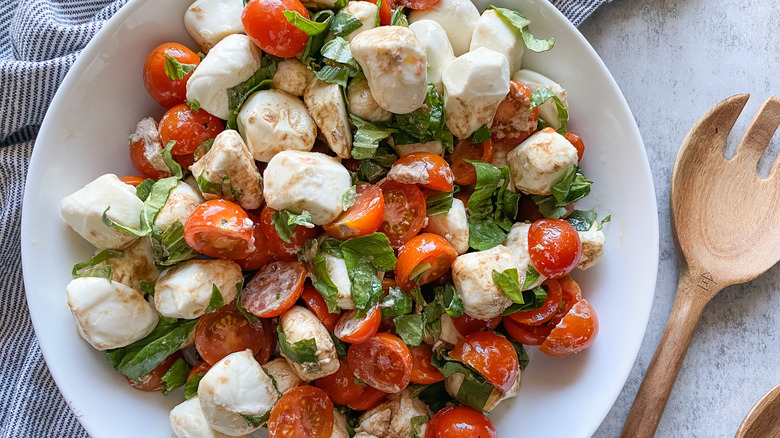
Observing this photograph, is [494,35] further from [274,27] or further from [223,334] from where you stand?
[223,334]

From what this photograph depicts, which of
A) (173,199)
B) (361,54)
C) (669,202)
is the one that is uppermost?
(361,54)

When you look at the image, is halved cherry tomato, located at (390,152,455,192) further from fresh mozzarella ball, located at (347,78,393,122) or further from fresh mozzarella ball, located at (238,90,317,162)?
fresh mozzarella ball, located at (238,90,317,162)

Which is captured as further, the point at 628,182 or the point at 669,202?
the point at 669,202

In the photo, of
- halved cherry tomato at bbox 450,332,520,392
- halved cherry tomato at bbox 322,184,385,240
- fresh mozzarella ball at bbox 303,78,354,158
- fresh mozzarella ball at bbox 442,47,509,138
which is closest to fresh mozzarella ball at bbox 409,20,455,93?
fresh mozzarella ball at bbox 442,47,509,138

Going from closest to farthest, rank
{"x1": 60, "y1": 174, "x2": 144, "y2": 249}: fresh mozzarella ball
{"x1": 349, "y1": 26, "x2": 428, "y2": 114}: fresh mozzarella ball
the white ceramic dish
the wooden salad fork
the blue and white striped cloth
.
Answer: {"x1": 349, "y1": 26, "x2": 428, "y2": 114}: fresh mozzarella ball, {"x1": 60, "y1": 174, "x2": 144, "y2": 249}: fresh mozzarella ball, the white ceramic dish, the blue and white striped cloth, the wooden salad fork

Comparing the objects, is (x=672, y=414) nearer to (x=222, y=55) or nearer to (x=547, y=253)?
(x=547, y=253)

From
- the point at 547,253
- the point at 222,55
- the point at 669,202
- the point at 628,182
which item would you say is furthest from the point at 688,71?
the point at 222,55

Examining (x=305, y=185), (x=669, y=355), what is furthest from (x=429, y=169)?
(x=669, y=355)
